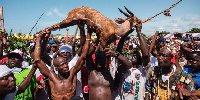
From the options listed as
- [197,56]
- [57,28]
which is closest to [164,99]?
[197,56]

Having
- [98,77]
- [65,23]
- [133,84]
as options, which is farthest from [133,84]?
[65,23]

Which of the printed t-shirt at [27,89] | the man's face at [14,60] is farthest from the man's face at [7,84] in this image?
the man's face at [14,60]

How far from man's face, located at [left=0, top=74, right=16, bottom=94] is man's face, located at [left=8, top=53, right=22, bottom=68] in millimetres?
1209

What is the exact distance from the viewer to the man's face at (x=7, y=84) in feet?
7.89

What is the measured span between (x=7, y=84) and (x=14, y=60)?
1.33m

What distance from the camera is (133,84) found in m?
3.94

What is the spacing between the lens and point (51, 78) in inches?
125

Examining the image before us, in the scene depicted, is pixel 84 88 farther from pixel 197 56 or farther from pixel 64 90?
pixel 197 56

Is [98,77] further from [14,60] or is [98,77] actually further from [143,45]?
[14,60]

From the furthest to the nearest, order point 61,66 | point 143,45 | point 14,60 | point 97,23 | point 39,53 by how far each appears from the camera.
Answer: point 14,60, point 143,45, point 61,66, point 39,53, point 97,23

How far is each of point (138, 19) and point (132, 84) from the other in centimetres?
143

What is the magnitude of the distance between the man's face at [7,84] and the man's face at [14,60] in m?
1.21

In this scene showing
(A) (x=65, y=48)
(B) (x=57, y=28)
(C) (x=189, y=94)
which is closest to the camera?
(C) (x=189, y=94)

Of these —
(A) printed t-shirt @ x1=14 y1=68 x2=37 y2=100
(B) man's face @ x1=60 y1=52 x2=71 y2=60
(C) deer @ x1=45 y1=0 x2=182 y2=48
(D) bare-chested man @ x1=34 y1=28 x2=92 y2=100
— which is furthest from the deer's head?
(A) printed t-shirt @ x1=14 y1=68 x2=37 y2=100
